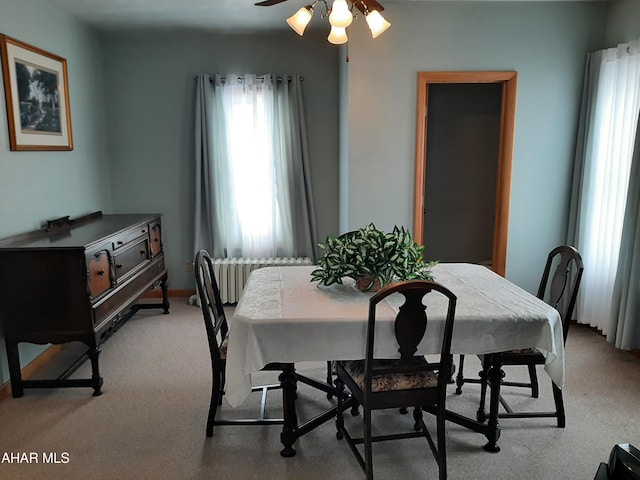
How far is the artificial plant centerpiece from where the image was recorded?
91.6 inches

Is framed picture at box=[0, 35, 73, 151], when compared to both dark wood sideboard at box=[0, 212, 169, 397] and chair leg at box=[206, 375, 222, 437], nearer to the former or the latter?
dark wood sideboard at box=[0, 212, 169, 397]

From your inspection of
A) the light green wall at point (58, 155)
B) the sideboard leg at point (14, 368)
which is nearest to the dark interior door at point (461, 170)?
the light green wall at point (58, 155)

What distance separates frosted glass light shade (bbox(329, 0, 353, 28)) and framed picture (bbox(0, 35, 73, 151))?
2.09 metres

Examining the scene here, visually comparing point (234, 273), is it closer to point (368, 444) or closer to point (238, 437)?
point (238, 437)

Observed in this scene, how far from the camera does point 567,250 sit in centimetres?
264

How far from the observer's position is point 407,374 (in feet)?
7.15

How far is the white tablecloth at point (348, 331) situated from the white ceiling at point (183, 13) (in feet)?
7.99

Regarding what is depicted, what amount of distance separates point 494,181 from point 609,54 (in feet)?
6.93

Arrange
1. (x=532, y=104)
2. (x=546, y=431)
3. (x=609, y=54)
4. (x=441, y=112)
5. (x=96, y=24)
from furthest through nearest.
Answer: (x=441, y=112)
(x=96, y=24)
(x=532, y=104)
(x=609, y=54)
(x=546, y=431)

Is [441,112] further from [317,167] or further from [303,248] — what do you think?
[303,248]

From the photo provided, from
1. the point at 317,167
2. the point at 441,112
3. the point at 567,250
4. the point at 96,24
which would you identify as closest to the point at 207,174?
the point at 317,167

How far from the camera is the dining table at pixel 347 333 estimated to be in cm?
213

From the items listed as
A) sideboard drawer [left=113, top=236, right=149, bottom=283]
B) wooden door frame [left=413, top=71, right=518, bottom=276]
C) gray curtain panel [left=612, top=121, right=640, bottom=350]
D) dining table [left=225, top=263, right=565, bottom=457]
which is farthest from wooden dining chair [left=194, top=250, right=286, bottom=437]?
gray curtain panel [left=612, top=121, right=640, bottom=350]

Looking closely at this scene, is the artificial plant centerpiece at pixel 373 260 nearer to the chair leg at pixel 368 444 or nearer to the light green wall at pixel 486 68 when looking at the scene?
the chair leg at pixel 368 444
